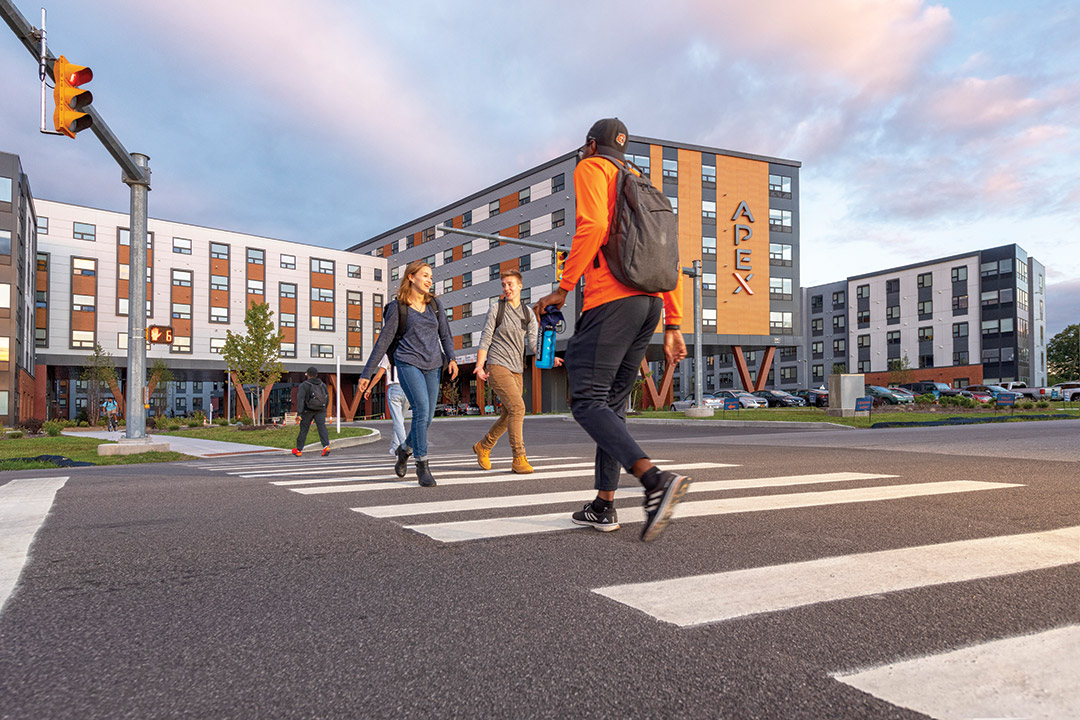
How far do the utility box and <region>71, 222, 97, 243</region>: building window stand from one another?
5061 cm

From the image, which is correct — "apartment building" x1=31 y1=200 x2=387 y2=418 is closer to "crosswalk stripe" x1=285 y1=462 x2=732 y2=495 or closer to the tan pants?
the tan pants

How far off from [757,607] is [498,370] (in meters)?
5.09

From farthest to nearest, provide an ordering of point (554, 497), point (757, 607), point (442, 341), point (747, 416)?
point (747, 416) → point (442, 341) → point (554, 497) → point (757, 607)

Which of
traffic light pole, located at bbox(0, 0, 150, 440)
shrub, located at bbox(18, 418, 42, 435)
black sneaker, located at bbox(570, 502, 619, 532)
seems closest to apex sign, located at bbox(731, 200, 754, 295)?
shrub, located at bbox(18, 418, 42, 435)

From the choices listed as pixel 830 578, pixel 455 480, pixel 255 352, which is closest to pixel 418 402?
pixel 455 480

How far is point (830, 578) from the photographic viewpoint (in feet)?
8.76

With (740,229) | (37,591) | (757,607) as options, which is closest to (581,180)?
(757,607)

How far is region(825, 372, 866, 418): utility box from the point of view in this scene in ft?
79.9

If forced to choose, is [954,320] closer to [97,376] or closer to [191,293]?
[191,293]

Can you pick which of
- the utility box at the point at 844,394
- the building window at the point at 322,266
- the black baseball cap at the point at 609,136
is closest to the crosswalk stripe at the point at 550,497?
the black baseball cap at the point at 609,136

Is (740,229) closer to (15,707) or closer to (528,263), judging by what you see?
(528,263)

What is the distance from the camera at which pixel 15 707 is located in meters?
1.64

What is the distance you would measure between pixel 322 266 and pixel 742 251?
3642 cm

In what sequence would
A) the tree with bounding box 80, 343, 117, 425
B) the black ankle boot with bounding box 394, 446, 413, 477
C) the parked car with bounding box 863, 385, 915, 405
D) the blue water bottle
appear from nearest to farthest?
the blue water bottle → the black ankle boot with bounding box 394, 446, 413, 477 → the parked car with bounding box 863, 385, 915, 405 → the tree with bounding box 80, 343, 117, 425
